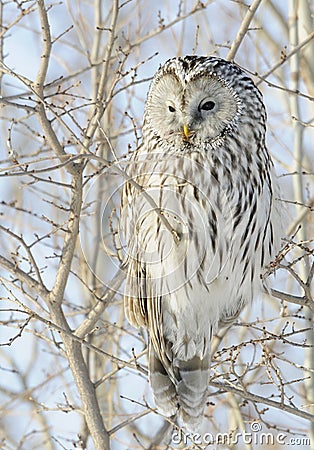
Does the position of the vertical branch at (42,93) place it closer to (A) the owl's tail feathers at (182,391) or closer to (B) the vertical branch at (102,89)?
(B) the vertical branch at (102,89)

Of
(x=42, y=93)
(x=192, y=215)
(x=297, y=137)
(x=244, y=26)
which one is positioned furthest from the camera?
(x=297, y=137)

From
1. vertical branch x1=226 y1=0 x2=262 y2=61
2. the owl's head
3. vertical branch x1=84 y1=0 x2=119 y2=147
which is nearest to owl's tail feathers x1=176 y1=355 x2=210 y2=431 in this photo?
the owl's head

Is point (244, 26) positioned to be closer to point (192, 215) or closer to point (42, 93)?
point (192, 215)

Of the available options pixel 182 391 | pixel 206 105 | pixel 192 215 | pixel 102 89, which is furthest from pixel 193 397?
pixel 102 89

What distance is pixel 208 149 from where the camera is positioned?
3.93 m

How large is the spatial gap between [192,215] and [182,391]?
0.85 metres

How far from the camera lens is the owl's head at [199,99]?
384cm

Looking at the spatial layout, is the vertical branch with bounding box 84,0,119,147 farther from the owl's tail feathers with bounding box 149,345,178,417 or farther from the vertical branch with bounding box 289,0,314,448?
the vertical branch with bounding box 289,0,314,448

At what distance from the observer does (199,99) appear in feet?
12.7

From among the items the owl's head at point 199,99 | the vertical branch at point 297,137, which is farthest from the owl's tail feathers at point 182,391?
the owl's head at point 199,99

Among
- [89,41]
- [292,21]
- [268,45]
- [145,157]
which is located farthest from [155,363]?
[268,45]

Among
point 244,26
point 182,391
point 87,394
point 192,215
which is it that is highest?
point 244,26

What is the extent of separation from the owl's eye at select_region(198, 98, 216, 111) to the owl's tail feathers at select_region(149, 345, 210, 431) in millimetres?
1194

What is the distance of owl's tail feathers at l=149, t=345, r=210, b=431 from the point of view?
3.95 metres
